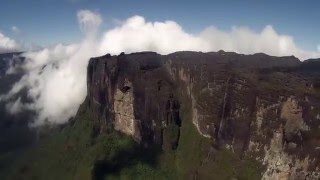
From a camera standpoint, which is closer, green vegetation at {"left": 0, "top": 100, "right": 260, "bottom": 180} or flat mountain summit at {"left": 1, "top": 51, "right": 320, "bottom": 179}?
flat mountain summit at {"left": 1, "top": 51, "right": 320, "bottom": 179}

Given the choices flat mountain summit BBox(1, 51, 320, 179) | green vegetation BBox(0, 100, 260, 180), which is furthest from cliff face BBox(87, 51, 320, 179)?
green vegetation BBox(0, 100, 260, 180)

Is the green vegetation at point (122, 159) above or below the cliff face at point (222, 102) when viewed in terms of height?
below

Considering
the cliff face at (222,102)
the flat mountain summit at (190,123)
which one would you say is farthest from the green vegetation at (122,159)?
the cliff face at (222,102)

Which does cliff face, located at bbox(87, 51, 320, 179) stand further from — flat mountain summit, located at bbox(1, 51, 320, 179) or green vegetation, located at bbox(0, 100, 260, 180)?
green vegetation, located at bbox(0, 100, 260, 180)

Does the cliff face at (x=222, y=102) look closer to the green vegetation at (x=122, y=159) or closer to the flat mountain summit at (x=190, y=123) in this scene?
the flat mountain summit at (x=190, y=123)

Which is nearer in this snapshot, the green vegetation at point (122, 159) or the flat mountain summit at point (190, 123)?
the flat mountain summit at point (190, 123)

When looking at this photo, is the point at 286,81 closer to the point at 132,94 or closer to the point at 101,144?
the point at 132,94

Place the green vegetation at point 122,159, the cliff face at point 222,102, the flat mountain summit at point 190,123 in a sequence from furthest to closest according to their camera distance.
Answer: the green vegetation at point 122,159 → the flat mountain summit at point 190,123 → the cliff face at point 222,102

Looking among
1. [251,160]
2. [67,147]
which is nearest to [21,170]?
[67,147]
